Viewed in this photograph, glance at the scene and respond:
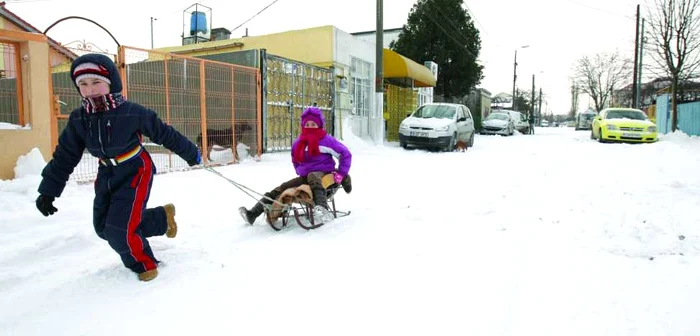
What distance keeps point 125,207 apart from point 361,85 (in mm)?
13026

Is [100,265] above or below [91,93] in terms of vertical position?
below

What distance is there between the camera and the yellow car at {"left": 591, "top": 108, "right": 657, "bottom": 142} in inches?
582

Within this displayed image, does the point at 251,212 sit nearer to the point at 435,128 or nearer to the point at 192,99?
the point at 192,99

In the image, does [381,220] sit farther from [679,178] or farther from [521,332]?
[679,178]

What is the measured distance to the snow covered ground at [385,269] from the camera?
2455 millimetres

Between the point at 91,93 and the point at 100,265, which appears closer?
the point at 91,93

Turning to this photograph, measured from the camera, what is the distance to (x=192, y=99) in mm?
8289

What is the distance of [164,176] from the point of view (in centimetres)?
718

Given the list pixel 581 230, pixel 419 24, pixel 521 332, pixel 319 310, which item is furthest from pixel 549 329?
pixel 419 24

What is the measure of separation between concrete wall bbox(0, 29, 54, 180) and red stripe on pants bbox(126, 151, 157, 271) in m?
4.32

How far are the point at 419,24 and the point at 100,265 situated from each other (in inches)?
975

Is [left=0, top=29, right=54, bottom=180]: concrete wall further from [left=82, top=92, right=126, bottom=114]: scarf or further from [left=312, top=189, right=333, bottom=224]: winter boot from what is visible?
[left=312, top=189, right=333, bottom=224]: winter boot

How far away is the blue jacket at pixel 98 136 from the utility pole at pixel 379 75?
35.7 feet

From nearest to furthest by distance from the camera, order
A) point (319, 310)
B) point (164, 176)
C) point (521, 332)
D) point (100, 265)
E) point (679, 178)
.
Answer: point (521, 332) < point (319, 310) < point (100, 265) < point (679, 178) < point (164, 176)
